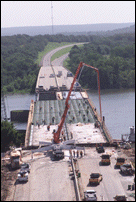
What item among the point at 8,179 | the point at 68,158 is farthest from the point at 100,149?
the point at 8,179

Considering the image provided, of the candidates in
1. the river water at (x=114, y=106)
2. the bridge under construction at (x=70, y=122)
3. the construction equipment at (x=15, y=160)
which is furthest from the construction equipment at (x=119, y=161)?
the river water at (x=114, y=106)

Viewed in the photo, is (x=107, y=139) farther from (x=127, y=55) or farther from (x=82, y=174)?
(x=127, y=55)

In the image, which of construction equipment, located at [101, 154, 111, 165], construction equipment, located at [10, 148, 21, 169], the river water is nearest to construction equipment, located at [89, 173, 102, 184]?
construction equipment, located at [101, 154, 111, 165]

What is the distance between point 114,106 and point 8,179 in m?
23.9

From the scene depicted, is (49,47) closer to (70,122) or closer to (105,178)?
(70,122)

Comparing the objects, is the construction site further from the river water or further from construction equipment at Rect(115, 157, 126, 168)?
the river water

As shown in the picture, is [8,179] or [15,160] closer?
[8,179]

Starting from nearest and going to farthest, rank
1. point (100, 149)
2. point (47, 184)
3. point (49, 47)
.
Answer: point (47, 184), point (100, 149), point (49, 47)

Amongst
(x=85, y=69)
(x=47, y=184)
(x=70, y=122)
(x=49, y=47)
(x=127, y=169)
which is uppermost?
(x=49, y=47)

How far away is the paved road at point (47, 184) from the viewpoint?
14251 millimetres

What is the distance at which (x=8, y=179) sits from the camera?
15867 millimetres

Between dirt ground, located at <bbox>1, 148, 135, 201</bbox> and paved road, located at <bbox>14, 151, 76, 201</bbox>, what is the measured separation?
221 millimetres

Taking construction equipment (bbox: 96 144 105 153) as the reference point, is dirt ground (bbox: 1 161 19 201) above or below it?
below

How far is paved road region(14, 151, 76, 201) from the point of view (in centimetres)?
1425
